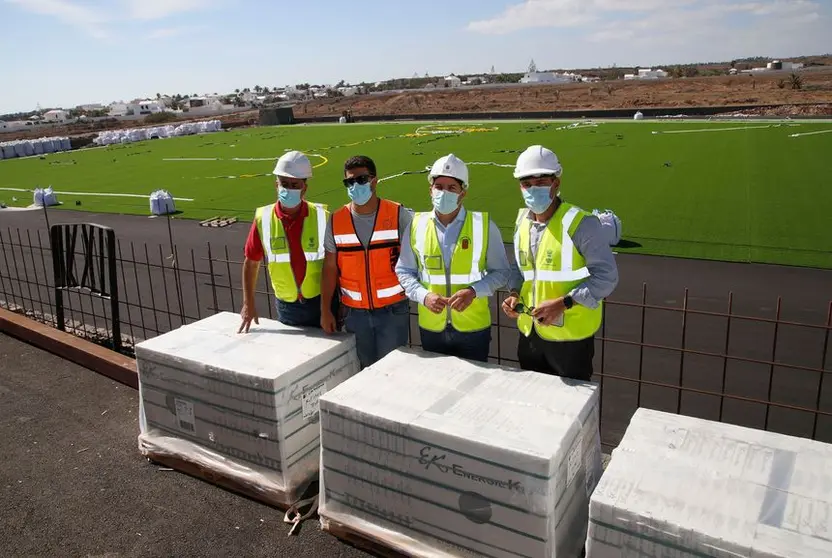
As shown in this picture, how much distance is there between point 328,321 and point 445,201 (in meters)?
1.34

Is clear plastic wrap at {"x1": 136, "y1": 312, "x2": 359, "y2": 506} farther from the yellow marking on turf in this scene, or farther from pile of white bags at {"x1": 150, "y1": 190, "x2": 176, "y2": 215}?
the yellow marking on turf

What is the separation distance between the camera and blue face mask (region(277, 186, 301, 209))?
4926 millimetres

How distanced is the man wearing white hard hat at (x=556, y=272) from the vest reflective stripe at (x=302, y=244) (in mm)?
1650

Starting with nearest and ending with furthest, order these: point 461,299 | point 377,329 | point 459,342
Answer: point 461,299
point 459,342
point 377,329

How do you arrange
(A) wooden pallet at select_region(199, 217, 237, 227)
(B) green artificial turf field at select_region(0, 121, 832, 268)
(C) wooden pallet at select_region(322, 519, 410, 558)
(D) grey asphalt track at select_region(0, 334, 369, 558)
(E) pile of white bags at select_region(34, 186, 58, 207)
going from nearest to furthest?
(C) wooden pallet at select_region(322, 519, 410, 558) < (D) grey asphalt track at select_region(0, 334, 369, 558) < (B) green artificial turf field at select_region(0, 121, 832, 268) < (A) wooden pallet at select_region(199, 217, 237, 227) < (E) pile of white bags at select_region(34, 186, 58, 207)

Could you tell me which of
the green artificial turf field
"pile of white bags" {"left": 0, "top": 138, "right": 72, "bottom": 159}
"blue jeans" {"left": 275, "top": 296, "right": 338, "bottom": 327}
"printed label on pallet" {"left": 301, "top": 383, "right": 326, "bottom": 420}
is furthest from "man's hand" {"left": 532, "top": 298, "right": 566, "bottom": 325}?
"pile of white bags" {"left": 0, "top": 138, "right": 72, "bottom": 159}

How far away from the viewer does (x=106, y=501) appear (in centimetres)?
457

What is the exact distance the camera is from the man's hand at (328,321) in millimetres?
4871

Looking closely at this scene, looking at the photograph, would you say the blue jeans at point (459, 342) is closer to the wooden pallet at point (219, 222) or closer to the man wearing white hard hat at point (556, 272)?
the man wearing white hard hat at point (556, 272)

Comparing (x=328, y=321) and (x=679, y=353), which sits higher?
(x=328, y=321)

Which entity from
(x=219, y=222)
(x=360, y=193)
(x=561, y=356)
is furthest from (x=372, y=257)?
(x=219, y=222)

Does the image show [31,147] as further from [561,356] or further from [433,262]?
[561,356]

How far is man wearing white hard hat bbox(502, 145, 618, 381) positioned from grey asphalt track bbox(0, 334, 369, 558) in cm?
180

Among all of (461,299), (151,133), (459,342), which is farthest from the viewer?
(151,133)
